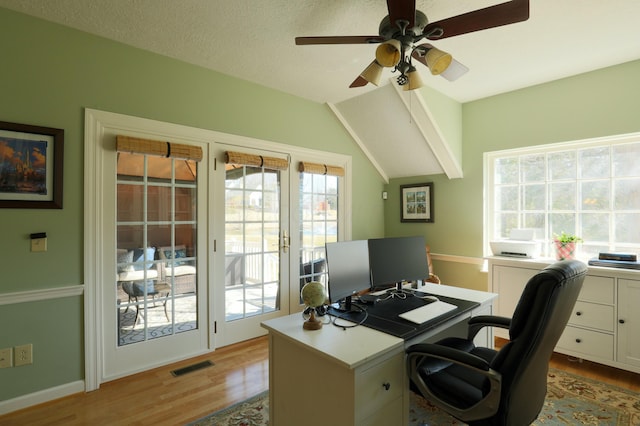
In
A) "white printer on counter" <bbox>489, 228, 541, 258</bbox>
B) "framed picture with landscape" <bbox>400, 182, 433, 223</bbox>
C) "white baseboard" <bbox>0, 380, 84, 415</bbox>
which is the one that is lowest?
"white baseboard" <bbox>0, 380, 84, 415</bbox>

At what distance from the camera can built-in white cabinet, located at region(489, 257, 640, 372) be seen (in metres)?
2.61

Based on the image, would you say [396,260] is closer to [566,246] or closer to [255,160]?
[255,160]

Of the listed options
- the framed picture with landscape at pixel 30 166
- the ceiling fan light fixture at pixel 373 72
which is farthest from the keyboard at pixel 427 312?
the framed picture with landscape at pixel 30 166

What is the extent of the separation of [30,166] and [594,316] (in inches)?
175

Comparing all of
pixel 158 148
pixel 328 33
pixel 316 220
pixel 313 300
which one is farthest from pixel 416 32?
pixel 316 220

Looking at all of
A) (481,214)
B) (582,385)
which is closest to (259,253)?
(481,214)

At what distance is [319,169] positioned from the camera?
3.84m

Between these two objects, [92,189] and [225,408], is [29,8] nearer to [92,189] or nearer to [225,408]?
[92,189]

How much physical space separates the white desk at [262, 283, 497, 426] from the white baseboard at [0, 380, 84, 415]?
1.61 m

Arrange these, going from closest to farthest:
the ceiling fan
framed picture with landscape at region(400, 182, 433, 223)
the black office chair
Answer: the black office chair, the ceiling fan, framed picture with landscape at region(400, 182, 433, 223)

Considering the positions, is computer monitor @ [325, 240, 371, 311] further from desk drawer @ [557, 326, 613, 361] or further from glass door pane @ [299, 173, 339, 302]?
desk drawer @ [557, 326, 613, 361]

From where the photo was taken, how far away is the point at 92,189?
2.44 m

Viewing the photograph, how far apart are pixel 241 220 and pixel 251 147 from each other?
0.74m

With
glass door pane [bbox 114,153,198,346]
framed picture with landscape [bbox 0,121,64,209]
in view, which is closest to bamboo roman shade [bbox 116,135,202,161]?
glass door pane [bbox 114,153,198,346]
